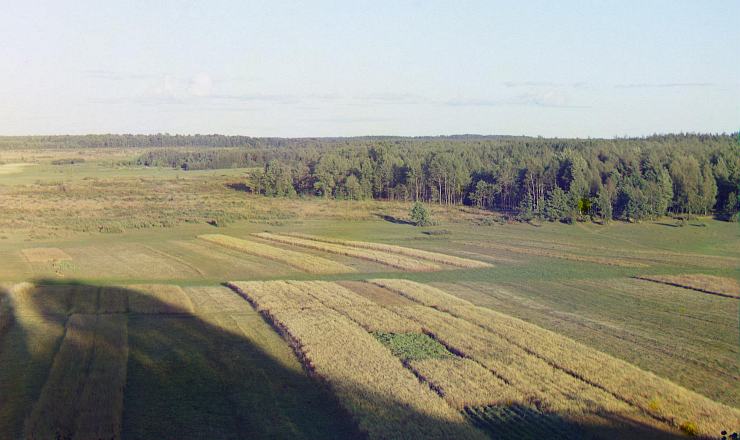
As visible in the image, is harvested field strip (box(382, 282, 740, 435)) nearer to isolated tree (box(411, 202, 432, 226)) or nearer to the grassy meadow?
the grassy meadow

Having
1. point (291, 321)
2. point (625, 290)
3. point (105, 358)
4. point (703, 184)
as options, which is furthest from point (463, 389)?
point (703, 184)

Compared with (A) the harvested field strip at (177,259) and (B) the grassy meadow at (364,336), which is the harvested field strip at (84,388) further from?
(A) the harvested field strip at (177,259)

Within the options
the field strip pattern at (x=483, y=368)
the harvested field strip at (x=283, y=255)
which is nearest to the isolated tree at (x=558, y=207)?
the harvested field strip at (x=283, y=255)

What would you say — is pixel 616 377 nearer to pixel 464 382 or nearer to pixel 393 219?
pixel 464 382

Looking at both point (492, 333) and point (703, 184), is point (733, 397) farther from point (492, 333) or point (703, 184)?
point (703, 184)

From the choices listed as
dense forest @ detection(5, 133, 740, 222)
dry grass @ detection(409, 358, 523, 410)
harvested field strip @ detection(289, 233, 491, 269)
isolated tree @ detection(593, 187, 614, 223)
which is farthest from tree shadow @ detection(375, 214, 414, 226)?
dry grass @ detection(409, 358, 523, 410)

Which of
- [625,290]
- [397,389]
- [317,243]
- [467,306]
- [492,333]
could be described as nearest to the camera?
[397,389]

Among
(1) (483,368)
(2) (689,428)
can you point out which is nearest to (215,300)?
(1) (483,368)
